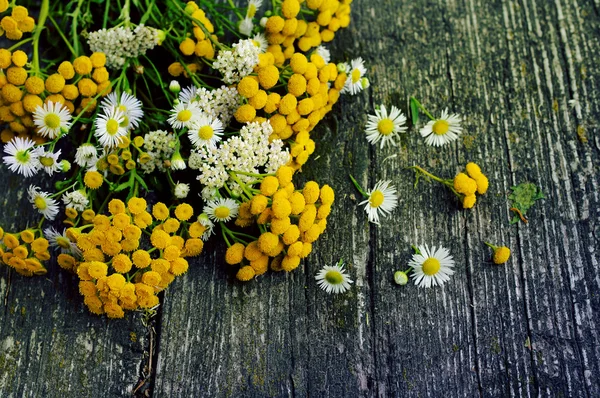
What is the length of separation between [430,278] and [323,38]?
0.88 metres

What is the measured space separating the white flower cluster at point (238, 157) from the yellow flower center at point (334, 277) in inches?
14.0

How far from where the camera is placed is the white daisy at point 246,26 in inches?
81.8

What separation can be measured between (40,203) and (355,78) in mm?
1081

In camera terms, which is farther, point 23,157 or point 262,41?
point 262,41

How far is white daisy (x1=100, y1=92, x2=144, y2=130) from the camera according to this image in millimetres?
1879

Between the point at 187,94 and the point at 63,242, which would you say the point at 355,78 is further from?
the point at 63,242

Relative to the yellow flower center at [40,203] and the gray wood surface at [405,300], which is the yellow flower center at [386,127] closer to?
the gray wood surface at [405,300]

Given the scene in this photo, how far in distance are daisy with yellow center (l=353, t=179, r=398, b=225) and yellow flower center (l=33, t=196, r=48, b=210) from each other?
95cm

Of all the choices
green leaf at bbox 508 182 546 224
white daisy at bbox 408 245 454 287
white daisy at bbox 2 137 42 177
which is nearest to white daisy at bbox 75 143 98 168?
white daisy at bbox 2 137 42 177

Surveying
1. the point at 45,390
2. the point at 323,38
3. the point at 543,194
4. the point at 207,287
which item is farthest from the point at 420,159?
the point at 45,390

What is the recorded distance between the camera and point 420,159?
6.77 ft

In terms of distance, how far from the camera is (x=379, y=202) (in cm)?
Answer: 197

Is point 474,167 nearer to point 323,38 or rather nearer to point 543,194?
point 543,194

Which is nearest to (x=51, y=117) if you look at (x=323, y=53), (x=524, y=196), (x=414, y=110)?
(x=323, y=53)
